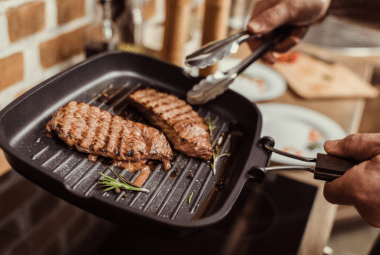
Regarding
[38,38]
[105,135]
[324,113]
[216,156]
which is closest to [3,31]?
[38,38]

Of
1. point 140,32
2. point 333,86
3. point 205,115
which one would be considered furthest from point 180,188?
point 333,86

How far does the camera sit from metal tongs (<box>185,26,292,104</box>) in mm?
1064

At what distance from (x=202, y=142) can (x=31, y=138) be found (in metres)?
0.52

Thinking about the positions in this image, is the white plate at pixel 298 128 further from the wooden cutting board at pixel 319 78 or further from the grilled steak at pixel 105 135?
the grilled steak at pixel 105 135

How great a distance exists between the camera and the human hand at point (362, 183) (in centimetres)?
88

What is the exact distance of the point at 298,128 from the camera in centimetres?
172

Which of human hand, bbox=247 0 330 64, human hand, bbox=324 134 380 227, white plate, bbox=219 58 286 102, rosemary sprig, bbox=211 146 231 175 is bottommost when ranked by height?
white plate, bbox=219 58 286 102

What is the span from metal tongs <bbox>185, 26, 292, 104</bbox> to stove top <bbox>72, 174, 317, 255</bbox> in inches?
17.8

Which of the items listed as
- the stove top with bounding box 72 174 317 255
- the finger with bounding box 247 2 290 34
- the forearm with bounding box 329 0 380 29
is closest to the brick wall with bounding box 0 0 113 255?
the stove top with bounding box 72 174 317 255

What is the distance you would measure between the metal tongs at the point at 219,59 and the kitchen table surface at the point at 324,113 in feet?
1.74

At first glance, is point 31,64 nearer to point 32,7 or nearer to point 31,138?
point 32,7

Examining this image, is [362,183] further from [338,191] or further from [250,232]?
[250,232]

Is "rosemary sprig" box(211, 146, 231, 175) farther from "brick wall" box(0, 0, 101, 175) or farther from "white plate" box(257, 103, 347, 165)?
"brick wall" box(0, 0, 101, 175)

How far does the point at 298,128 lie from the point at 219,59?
816 millimetres
